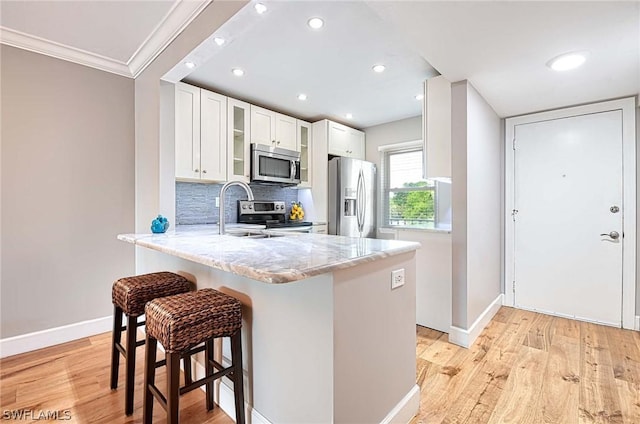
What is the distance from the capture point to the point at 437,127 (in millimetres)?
2727

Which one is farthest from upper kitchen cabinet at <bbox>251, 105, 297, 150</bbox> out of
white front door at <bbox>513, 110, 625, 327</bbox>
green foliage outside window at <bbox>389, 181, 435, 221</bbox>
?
white front door at <bbox>513, 110, 625, 327</bbox>

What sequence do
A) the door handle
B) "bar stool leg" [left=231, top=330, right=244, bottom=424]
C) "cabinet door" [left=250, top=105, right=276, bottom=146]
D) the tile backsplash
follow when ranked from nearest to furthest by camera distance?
1. "bar stool leg" [left=231, top=330, right=244, bottom=424]
2. the door handle
3. the tile backsplash
4. "cabinet door" [left=250, top=105, right=276, bottom=146]

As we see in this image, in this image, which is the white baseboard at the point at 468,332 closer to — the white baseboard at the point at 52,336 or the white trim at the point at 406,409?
the white trim at the point at 406,409

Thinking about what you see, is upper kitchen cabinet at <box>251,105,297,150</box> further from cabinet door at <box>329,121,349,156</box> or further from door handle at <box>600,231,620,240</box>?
door handle at <box>600,231,620,240</box>

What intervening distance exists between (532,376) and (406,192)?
2.85 m

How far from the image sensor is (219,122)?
3275 millimetres

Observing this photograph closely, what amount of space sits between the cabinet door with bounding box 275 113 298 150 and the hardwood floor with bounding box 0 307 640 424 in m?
2.71

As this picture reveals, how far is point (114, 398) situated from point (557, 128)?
448cm

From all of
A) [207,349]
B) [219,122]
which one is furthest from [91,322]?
[219,122]

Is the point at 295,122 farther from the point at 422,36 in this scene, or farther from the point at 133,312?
the point at 133,312

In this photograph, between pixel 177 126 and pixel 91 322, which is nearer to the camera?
pixel 91 322

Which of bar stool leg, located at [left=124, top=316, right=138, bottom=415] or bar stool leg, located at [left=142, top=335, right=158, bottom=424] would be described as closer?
bar stool leg, located at [left=142, top=335, right=158, bottom=424]

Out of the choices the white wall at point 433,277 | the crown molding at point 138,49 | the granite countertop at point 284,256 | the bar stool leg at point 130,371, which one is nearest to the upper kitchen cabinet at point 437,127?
the white wall at point 433,277

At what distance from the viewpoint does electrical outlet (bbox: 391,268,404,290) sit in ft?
4.95
